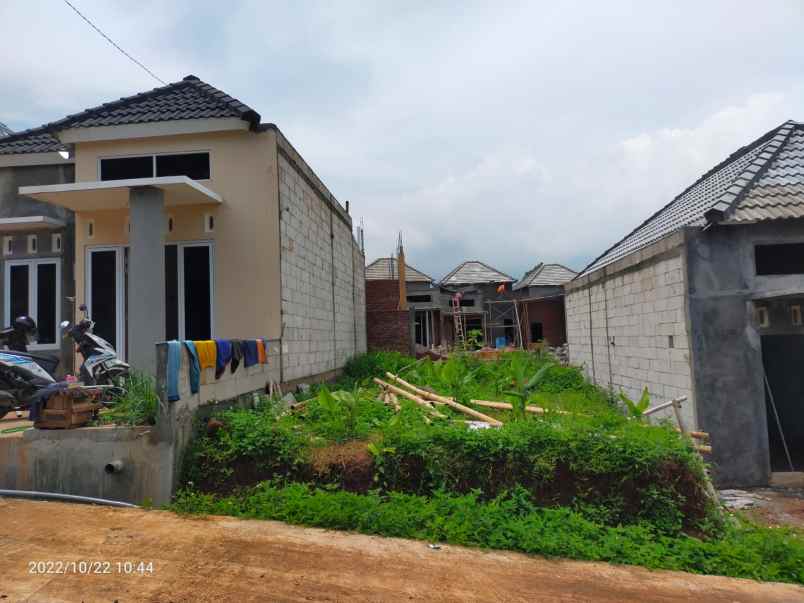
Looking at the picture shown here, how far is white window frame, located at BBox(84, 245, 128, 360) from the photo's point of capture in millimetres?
8742

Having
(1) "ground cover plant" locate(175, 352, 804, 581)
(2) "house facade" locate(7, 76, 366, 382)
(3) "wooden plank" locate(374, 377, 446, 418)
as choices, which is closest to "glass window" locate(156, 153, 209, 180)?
(2) "house facade" locate(7, 76, 366, 382)

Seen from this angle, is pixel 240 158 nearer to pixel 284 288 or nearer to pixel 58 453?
pixel 284 288

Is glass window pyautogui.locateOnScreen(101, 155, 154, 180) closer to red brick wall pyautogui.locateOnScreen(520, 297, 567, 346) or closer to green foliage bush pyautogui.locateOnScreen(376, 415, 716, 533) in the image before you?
green foliage bush pyautogui.locateOnScreen(376, 415, 716, 533)

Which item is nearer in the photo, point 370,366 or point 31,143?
point 31,143

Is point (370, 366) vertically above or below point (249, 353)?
below

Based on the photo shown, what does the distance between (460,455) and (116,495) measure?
3.39 m

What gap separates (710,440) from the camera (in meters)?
Answer: 7.22

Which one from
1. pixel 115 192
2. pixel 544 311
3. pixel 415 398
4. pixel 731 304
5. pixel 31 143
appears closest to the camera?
pixel 731 304

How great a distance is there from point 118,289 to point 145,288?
148cm

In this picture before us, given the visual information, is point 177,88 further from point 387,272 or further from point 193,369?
point 387,272

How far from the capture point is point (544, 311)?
27.6m

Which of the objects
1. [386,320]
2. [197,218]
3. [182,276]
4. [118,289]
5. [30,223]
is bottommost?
[386,320]

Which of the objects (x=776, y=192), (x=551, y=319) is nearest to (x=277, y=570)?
(x=776, y=192)

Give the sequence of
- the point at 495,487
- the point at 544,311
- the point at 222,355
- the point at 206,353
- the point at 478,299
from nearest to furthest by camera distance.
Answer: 1. the point at 495,487
2. the point at 206,353
3. the point at 222,355
4. the point at 544,311
5. the point at 478,299
